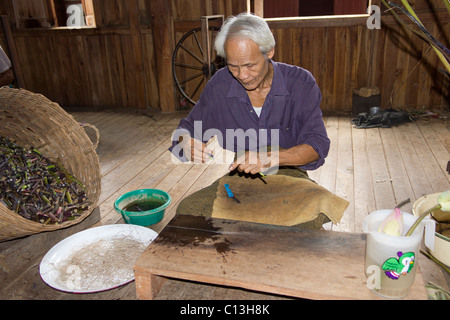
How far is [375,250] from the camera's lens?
3.67ft

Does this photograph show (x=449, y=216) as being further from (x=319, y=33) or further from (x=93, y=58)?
(x=93, y=58)

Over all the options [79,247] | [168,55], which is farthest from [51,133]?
[168,55]

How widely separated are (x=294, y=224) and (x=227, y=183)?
45cm

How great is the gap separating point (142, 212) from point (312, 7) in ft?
25.4

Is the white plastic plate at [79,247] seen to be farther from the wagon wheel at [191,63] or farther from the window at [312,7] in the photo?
the window at [312,7]

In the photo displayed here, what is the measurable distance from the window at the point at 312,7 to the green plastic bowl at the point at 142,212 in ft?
23.0

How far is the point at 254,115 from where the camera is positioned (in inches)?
81.8

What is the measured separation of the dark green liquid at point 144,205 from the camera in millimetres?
2424

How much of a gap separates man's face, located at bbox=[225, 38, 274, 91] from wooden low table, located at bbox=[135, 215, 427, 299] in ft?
2.35

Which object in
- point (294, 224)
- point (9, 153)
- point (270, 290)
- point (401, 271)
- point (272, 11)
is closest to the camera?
point (401, 271)

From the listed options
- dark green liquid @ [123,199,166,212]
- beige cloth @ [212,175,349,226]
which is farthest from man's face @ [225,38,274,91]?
dark green liquid @ [123,199,166,212]

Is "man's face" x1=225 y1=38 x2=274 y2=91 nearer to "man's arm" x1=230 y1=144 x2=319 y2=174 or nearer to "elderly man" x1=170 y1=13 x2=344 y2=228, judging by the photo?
"elderly man" x1=170 y1=13 x2=344 y2=228


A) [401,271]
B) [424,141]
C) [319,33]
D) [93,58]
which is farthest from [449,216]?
[93,58]

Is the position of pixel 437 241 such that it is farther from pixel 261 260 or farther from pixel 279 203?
pixel 261 260
